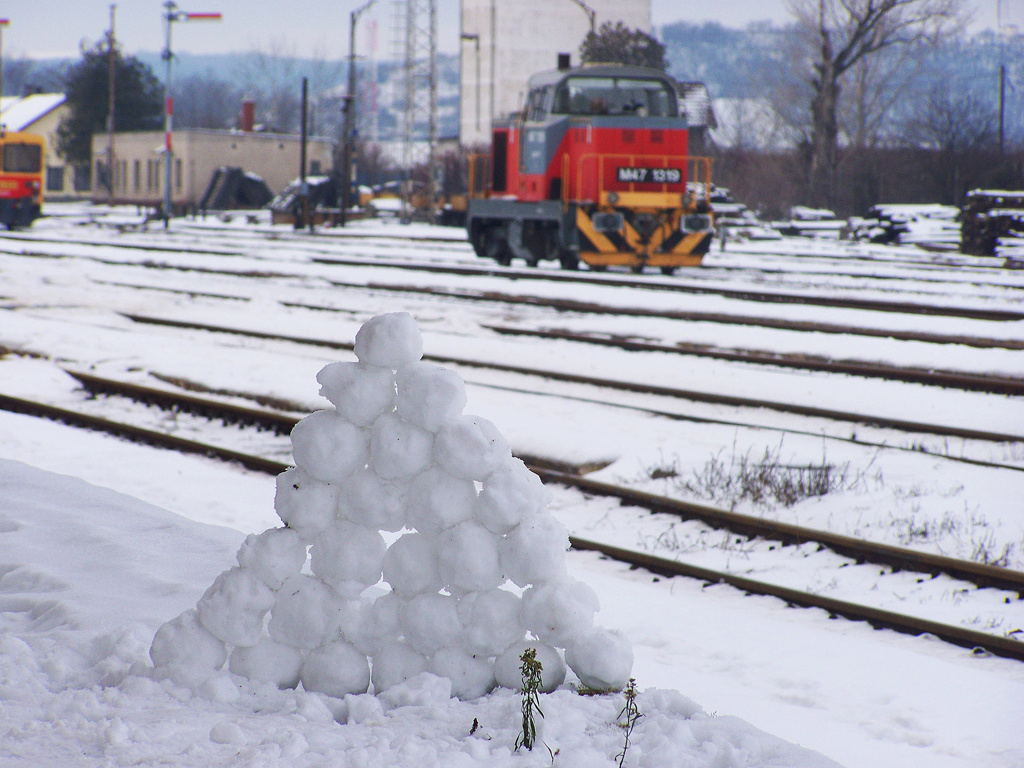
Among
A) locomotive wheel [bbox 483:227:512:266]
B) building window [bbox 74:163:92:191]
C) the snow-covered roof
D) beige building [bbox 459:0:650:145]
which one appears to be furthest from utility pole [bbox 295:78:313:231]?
the snow-covered roof

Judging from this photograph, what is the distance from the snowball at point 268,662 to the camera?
10.2ft

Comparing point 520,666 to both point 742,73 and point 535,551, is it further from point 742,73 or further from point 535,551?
point 742,73

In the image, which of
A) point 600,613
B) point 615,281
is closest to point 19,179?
point 615,281

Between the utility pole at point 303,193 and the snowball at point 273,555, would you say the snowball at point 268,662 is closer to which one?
the snowball at point 273,555

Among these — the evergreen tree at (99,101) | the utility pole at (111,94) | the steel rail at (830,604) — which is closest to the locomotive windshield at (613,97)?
the steel rail at (830,604)

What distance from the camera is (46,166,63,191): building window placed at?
240ft

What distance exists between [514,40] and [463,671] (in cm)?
7031

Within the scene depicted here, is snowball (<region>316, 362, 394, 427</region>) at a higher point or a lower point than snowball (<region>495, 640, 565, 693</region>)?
higher

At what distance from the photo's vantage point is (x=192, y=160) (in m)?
56.2

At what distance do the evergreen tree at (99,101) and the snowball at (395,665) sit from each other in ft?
210

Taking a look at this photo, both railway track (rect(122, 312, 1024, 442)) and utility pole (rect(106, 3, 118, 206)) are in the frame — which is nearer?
railway track (rect(122, 312, 1024, 442))

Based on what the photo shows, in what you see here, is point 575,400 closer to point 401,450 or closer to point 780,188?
point 401,450

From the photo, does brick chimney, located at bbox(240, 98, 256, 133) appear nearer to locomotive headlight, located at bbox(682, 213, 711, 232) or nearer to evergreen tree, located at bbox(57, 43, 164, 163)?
evergreen tree, located at bbox(57, 43, 164, 163)

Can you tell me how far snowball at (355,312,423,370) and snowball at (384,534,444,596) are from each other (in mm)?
510
